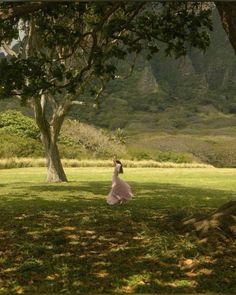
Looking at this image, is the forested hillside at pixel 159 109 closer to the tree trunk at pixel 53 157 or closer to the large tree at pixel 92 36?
the tree trunk at pixel 53 157

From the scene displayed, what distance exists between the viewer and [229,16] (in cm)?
1188

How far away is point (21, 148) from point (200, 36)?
49.4m

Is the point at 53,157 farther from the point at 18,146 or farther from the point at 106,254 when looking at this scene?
the point at 18,146

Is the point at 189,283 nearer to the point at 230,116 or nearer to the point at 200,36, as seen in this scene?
the point at 200,36

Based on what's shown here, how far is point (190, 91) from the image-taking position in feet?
634

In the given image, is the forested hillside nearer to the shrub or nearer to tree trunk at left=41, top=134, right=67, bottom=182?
the shrub

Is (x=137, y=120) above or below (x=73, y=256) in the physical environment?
above

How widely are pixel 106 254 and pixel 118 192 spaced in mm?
9262

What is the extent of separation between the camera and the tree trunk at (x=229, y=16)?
11.6 metres

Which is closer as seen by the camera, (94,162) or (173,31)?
(173,31)

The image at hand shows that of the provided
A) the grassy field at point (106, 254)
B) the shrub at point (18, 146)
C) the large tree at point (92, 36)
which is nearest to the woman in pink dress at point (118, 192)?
the grassy field at point (106, 254)

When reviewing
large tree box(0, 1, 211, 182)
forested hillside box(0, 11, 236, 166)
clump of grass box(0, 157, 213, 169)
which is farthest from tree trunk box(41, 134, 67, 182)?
forested hillside box(0, 11, 236, 166)

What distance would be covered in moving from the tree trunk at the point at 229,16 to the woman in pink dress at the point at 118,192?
27.2ft

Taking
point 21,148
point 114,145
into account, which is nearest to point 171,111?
point 114,145
